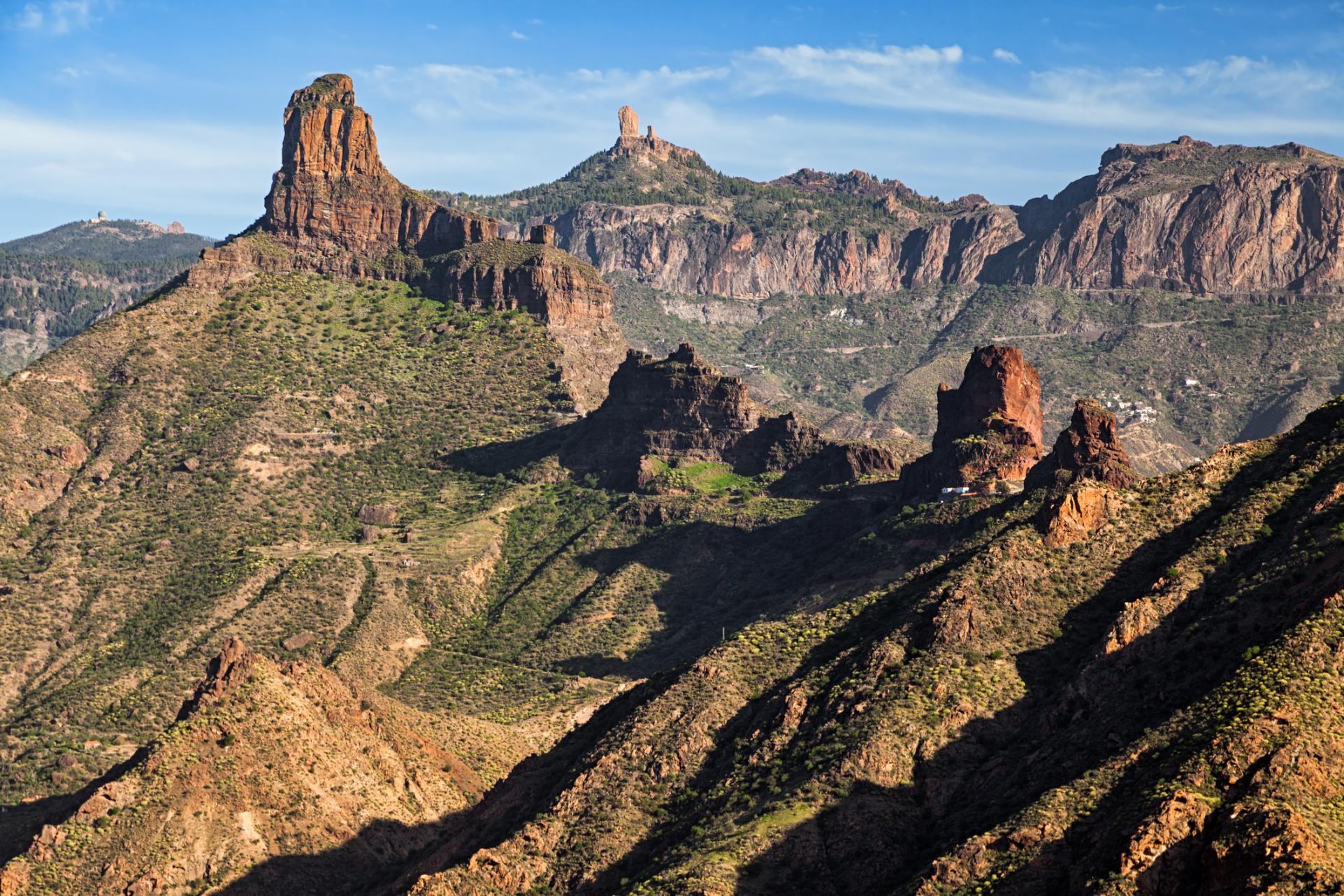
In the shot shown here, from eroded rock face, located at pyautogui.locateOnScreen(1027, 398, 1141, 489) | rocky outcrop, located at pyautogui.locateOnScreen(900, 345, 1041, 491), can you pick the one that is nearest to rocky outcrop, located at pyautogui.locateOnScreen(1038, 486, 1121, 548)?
eroded rock face, located at pyautogui.locateOnScreen(1027, 398, 1141, 489)

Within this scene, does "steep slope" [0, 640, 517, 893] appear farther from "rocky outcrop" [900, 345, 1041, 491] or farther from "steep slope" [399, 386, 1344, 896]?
"rocky outcrop" [900, 345, 1041, 491]

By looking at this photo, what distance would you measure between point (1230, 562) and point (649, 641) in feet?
343

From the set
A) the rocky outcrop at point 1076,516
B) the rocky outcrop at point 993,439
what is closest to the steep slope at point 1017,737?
the rocky outcrop at point 1076,516

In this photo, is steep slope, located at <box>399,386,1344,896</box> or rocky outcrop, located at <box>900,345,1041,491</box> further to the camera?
rocky outcrop, located at <box>900,345,1041,491</box>

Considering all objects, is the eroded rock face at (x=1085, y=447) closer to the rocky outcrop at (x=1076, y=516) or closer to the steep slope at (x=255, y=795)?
the rocky outcrop at (x=1076, y=516)

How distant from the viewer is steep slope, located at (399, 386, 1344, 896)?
72375 millimetres

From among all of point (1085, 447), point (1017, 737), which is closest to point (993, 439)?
point (1085, 447)

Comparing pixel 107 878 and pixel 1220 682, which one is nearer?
pixel 1220 682

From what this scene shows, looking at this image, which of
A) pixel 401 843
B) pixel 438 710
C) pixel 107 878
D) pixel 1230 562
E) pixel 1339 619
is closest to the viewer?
pixel 1339 619

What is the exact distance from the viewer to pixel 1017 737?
89.4 metres

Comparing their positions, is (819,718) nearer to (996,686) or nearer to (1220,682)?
(996,686)

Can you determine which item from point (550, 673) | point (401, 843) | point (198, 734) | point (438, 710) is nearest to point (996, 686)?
point (401, 843)

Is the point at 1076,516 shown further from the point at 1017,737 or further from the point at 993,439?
the point at 993,439

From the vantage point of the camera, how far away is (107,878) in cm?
11088
